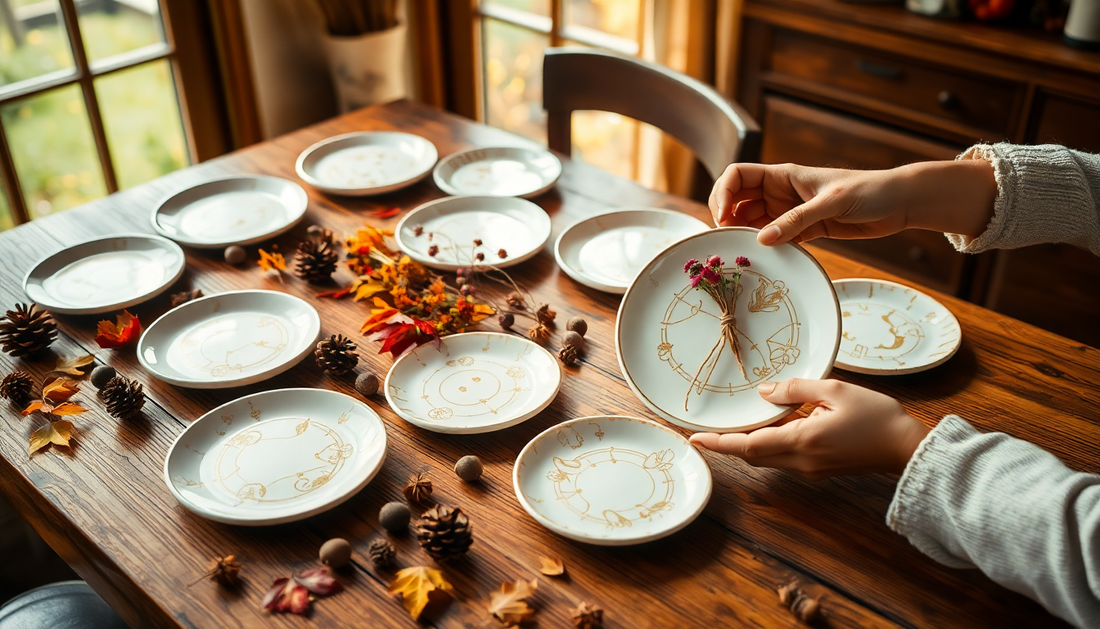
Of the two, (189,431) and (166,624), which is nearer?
(166,624)

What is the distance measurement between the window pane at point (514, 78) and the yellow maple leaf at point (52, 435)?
1929 millimetres

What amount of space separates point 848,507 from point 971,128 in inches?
59.5

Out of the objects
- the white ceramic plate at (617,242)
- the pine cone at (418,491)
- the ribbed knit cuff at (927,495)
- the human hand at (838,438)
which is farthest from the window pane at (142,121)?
the ribbed knit cuff at (927,495)

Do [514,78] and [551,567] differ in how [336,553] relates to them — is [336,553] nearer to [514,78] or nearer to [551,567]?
[551,567]

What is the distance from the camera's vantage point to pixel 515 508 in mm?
886

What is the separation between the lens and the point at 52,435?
985 millimetres

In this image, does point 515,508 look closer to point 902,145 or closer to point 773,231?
point 773,231

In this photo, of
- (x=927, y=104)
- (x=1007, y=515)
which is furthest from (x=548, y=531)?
(x=927, y=104)

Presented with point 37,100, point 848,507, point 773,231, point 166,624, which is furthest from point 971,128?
point 37,100

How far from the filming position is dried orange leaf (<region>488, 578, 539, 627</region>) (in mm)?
750

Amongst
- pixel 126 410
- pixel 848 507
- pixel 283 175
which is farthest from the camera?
pixel 283 175

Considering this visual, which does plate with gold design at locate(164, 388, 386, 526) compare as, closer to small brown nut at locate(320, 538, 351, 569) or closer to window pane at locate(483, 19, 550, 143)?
small brown nut at locate(320, 538, 351, 569)

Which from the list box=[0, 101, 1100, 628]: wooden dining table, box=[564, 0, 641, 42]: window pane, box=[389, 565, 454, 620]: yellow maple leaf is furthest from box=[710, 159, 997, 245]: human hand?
box=[564, 0, 641, 42]: window pane

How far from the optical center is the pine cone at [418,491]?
0.88 metres
